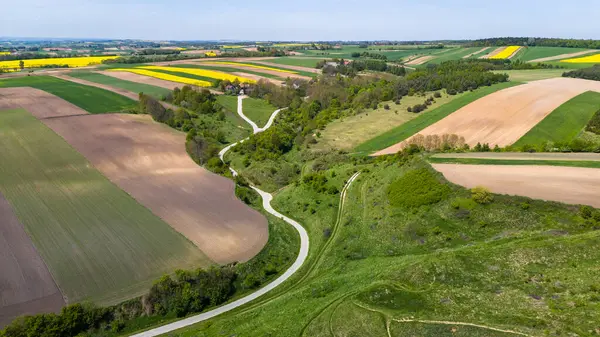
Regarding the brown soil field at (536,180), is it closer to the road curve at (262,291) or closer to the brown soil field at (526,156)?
the brown soil field at (526,156)

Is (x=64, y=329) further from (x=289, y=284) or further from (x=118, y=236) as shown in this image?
(x=289, y=284)

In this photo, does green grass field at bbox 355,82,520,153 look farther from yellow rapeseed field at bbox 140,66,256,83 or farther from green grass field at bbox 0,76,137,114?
yellow rapeseed field at bbox 140,66,256,83

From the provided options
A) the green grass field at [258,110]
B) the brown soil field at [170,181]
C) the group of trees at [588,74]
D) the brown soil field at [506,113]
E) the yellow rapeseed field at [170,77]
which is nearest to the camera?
the brown soil field at [170,181]

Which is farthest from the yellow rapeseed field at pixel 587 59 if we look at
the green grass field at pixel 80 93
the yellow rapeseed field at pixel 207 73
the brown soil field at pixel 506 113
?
the green grass field at pixel 80 93

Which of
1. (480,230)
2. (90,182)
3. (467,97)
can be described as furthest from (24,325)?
(467,97)

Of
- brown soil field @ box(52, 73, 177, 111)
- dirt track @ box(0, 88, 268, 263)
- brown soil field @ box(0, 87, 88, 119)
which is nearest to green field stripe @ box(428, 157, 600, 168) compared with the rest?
dirt track @ box(0, 88, 268, 263)
